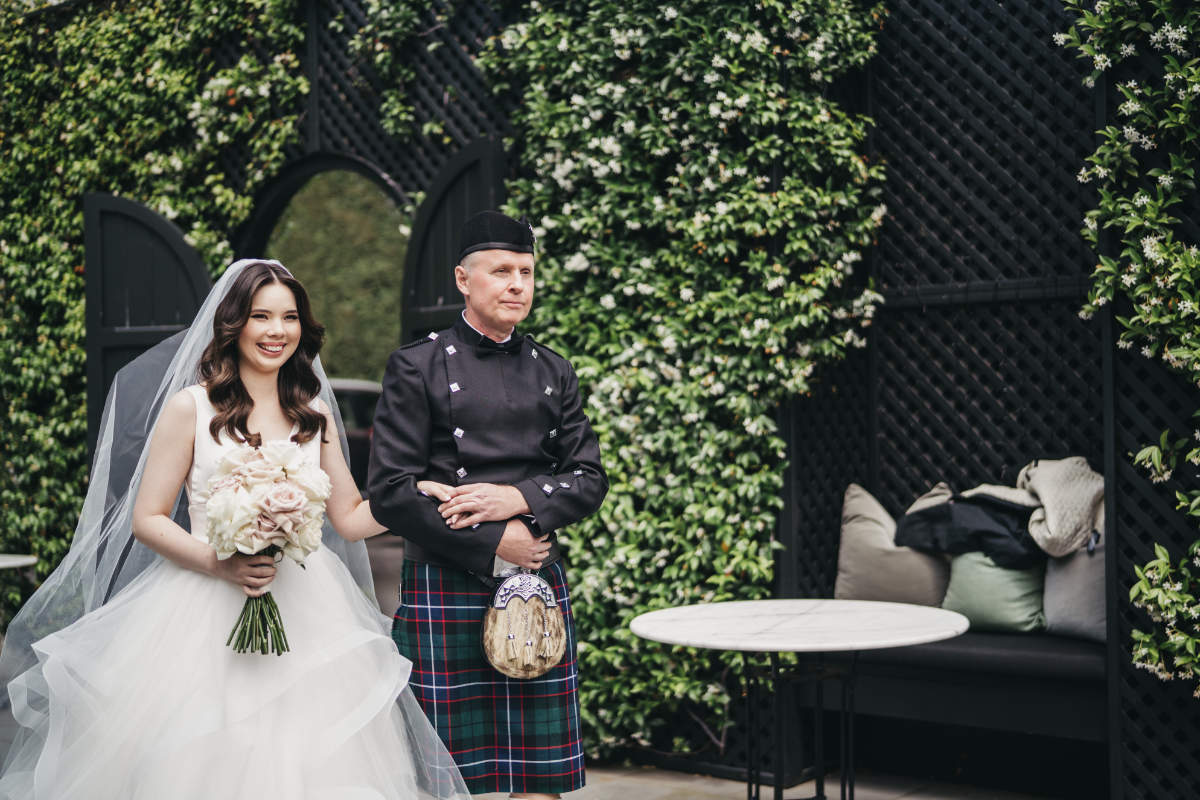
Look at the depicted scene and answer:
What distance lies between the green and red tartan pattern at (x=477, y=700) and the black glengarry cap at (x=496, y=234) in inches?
34.2

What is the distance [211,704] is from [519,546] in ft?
2.74

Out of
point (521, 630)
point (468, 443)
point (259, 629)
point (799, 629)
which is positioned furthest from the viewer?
point (799, 629)

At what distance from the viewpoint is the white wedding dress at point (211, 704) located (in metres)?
2.84

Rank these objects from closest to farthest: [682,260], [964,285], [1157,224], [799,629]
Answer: [799,629]
[1157,224]
[682,260]
[964,285]

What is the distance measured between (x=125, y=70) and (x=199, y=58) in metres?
0.55

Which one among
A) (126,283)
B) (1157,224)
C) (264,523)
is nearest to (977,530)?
(1157,224)

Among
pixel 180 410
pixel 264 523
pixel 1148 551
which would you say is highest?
pixel 180 410

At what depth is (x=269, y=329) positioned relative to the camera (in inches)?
125

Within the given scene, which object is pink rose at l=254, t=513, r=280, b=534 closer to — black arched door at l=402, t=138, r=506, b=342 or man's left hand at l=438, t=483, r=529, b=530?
man's left hand at l=438, t=483, r=529, b=530

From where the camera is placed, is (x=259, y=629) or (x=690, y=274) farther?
(x=690, y=274)

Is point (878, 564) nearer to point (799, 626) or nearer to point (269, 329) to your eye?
point (799, 626)

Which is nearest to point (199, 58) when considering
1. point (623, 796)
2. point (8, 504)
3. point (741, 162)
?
point (8, 504)

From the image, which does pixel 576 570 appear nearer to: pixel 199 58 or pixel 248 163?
pixel 248 163

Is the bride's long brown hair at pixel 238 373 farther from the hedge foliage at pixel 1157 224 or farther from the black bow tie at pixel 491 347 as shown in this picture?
Result: the hedge foliage at pixel 1157 224
